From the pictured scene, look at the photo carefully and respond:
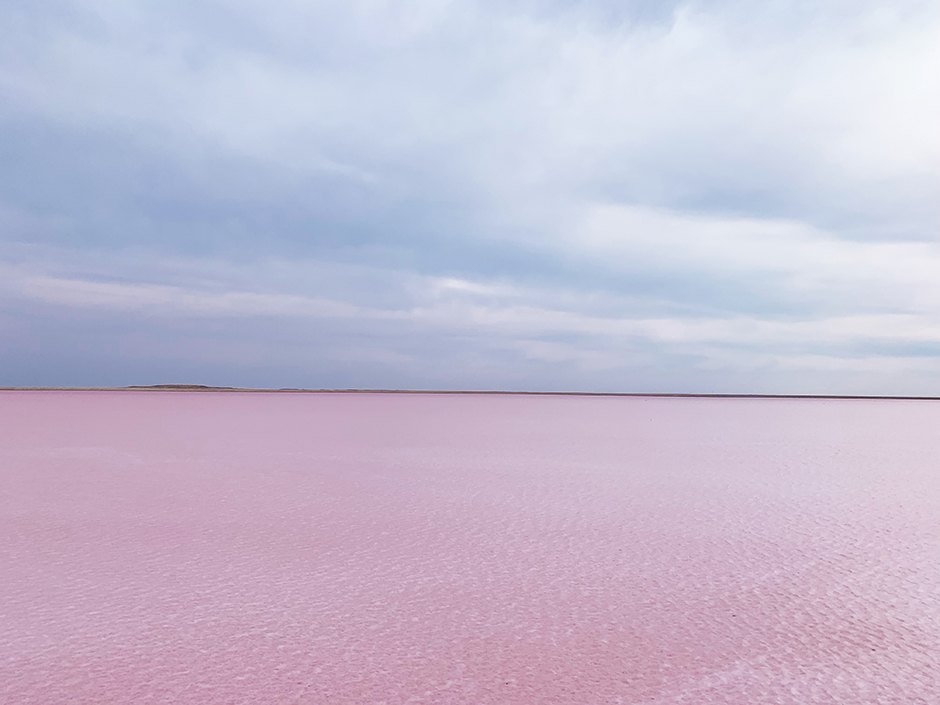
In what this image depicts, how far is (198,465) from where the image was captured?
8.52 metres

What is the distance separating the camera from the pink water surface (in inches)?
101

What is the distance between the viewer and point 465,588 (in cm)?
367

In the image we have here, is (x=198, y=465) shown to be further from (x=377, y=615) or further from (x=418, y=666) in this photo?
(x=418, y=666)

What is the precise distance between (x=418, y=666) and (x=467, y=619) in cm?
Answer: 54

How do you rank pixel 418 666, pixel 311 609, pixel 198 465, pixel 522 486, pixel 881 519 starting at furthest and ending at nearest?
pixel 198 465
pixel 522 486
pixel 881 519
pixel 311 609
pixel 418 666

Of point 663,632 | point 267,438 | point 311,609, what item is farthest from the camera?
point 267,438

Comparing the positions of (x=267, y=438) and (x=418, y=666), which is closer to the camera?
(x=418, y=666)

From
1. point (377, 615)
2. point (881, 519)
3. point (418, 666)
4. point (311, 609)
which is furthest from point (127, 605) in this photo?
point (881, 519)

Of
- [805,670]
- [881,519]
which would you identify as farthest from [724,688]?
[881,519]

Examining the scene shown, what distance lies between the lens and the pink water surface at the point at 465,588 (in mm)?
2576

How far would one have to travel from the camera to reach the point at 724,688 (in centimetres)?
253

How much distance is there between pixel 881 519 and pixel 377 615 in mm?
4100

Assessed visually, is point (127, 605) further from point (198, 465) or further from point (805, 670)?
point (198, 465)

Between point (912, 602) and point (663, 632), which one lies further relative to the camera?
point (912, 602)
